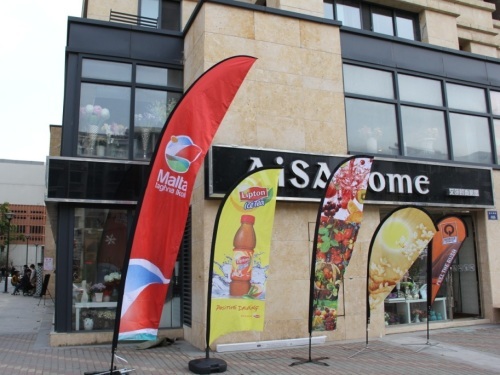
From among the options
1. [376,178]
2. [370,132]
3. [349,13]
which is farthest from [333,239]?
[349,13]

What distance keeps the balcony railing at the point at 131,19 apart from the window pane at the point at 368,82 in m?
5.65

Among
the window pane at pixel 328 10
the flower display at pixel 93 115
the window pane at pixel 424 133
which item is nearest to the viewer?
the flower display at pixel 93 115

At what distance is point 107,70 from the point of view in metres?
10.9

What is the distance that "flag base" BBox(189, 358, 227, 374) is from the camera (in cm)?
747

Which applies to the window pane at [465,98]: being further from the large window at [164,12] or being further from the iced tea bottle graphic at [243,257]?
the iced tea bottle graphic at [243,257]

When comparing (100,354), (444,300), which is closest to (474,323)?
(444,300)

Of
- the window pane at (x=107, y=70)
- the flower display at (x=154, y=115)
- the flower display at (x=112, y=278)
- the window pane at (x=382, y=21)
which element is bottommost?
the flower display at (x=112, y=278)

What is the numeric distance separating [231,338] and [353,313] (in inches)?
113

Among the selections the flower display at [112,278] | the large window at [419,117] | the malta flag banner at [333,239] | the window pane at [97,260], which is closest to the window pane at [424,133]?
the large window at [419,117]

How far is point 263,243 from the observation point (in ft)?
25.3

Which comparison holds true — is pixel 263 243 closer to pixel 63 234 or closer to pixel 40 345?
pixel 63 234

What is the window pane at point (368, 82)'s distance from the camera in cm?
1191

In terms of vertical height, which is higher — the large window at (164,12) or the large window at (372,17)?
the large window at (372,17)

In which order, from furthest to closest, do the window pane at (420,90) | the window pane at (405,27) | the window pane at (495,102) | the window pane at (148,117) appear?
1. the window pane at (405,27)
2. the window pane at (495,102)
3. the window pane at (420,90)
4. the window pane at (148,117)
